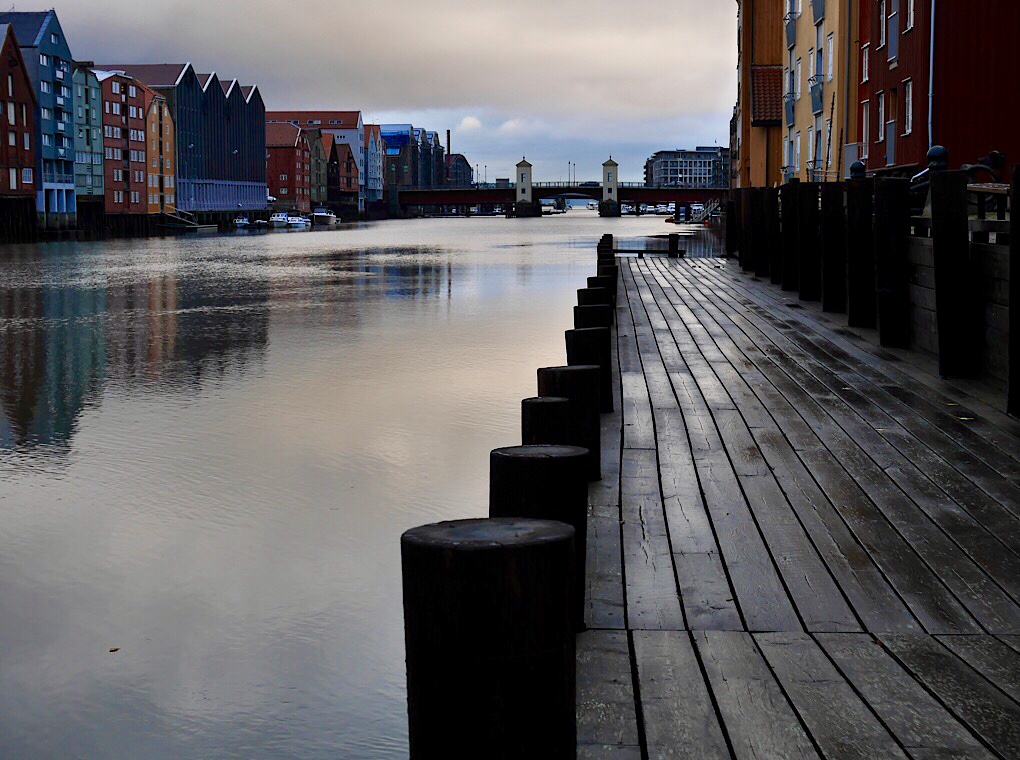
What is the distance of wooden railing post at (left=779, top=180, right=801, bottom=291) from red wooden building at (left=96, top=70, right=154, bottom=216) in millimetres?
75526

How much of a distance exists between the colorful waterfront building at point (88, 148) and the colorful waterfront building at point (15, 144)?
26.5 feet

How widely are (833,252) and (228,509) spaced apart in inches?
368

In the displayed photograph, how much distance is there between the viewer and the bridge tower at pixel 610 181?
598ft

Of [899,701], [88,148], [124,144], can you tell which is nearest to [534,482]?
[899,701]

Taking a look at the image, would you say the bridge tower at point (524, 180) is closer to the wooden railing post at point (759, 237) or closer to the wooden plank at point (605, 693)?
the wooden railing post at point (759, 237)

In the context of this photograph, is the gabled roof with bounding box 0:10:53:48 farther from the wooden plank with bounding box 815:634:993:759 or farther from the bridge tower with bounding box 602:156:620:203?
the bridge tower with bounding box 602:156:620:203

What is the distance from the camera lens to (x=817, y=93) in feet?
120

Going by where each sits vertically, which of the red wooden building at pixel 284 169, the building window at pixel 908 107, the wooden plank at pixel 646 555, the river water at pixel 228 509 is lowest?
the river water at pixel 228 509

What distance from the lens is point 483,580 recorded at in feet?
8.36

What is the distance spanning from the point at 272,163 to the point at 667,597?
15032cm

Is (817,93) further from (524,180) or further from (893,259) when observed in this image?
(524,180)

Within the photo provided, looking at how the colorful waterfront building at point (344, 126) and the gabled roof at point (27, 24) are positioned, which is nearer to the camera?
the gabled roof at point (27, 24)

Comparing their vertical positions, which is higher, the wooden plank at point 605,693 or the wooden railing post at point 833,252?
the wooden railing post at point 833,252

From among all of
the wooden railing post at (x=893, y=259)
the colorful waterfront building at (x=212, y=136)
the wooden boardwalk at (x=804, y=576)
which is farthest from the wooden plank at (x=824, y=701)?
the colorful waterfront building at (x=212, y=136)
